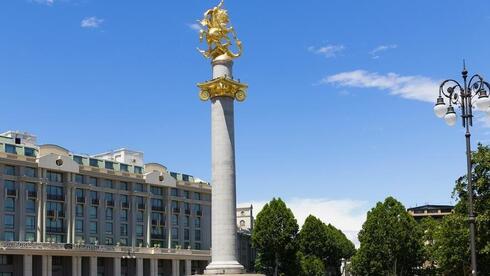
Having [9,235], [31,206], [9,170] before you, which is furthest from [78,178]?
[9,235]

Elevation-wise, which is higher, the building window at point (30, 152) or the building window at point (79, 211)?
the building window at point (30, 152)

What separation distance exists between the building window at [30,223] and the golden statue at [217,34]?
57.4 meters

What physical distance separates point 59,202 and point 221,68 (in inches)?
2359

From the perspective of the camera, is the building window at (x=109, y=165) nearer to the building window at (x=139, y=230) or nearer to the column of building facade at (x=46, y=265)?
the building window at (x=139, y=230)

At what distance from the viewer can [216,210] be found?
49.2 metres

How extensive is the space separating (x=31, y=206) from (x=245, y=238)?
57.9 m

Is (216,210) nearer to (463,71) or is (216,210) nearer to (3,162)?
(463,71)

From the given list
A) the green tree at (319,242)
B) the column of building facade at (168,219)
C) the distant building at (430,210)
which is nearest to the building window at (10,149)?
the column of building facade at (168,219)

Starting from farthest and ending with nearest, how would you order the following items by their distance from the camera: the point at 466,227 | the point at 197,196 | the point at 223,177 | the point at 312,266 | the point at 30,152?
1. the point at 197,196
2. the point at 312,266
3. the point at 30,152
4. the point at 466,227
5. the point at 223,177

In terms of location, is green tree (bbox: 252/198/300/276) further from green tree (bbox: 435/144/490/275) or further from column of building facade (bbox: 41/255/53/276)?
green tree (bbox: 435/144/490/275)

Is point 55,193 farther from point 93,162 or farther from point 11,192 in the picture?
point 93,162

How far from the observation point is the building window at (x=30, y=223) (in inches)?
3907

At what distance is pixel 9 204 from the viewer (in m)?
97.4

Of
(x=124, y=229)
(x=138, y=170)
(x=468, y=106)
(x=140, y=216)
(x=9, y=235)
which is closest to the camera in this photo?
(x=468, y=106)
